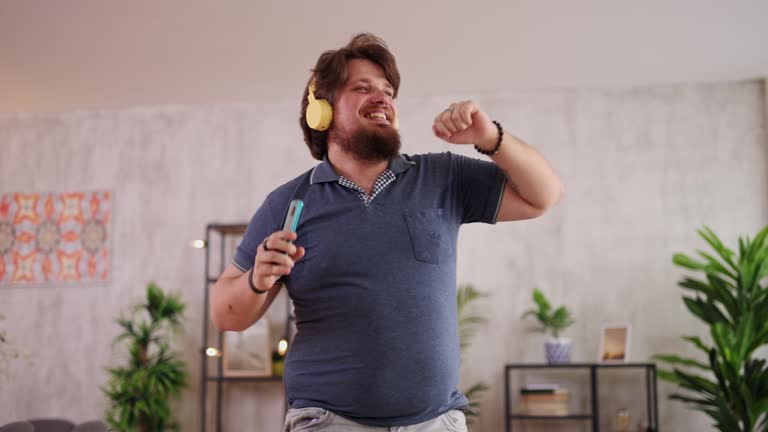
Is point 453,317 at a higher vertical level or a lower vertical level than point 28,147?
lower

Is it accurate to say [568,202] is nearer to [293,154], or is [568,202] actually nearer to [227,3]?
[293,154]

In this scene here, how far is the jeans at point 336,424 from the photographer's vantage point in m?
1.54

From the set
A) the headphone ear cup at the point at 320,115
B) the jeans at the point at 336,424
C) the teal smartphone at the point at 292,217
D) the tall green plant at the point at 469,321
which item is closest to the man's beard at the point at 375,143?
the headphone ear cup at the point at 320,115

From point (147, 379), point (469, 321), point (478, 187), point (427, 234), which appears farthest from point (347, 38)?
point (427, 234)

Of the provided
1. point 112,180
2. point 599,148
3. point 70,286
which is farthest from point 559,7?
point 70,286

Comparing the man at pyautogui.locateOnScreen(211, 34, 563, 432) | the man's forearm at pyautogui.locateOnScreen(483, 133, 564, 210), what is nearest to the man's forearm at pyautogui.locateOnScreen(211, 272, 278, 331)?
the man at pyautogui.locateOnScreen(211, 34, 563, 432)

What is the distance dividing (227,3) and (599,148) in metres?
2.72

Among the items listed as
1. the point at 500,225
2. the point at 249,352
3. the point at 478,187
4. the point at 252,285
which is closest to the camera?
the point at 252,285

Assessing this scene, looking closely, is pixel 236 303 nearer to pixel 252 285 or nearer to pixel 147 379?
pixel 252 285

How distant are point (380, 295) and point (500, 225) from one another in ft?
13.4

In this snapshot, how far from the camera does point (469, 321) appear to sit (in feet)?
17.9

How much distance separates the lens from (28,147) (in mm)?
6172

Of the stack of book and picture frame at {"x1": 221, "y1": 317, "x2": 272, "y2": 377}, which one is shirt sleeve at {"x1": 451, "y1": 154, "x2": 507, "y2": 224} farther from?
picture frame at {"x1": 221, "y1": 317, "x2": 272, "y2": 377}

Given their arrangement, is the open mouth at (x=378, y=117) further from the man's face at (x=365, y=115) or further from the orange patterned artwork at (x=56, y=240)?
the orange patterned artwork at (x=56, y=240)
